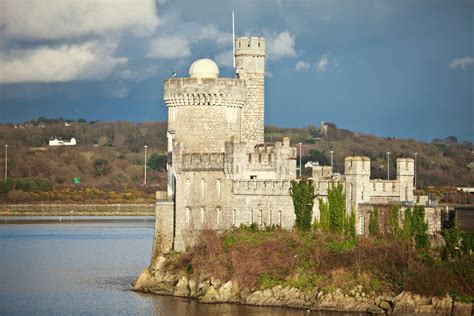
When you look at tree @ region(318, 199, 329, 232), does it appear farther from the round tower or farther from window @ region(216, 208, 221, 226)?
the round tower

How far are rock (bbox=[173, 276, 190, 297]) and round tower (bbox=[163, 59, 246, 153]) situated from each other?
245 inches

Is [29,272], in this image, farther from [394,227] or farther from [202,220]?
[394,227]

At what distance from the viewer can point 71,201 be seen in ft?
539

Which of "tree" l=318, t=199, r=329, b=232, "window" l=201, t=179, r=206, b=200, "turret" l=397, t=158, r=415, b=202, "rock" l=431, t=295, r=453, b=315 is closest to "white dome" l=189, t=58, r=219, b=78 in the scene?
"window" l=201, t=179, r=206, b=200

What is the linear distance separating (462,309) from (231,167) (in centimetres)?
1382

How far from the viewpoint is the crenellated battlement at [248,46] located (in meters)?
63.1

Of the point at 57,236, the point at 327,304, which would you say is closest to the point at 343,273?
the point at 327,304

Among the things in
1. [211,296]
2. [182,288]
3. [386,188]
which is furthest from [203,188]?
[386,188]

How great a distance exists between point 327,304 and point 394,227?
5154 millimetres

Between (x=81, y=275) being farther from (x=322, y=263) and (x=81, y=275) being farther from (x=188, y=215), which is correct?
(x=322, y=263)

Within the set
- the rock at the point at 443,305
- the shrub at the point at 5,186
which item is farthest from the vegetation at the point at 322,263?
the shrub at the point at 5,186

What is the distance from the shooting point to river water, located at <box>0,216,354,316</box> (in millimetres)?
56781

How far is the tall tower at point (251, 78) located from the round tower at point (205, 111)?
57.3 inches

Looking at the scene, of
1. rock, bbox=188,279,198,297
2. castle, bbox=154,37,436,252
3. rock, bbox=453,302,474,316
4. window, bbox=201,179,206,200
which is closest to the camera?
rock, bbox=453,302,474,316
